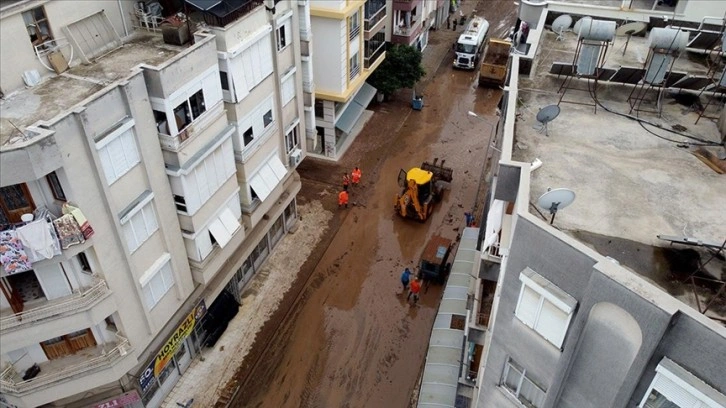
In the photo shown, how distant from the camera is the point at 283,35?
2561 cm

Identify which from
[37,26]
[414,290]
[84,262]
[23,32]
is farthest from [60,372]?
[414,290]

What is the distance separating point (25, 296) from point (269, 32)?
14.1m

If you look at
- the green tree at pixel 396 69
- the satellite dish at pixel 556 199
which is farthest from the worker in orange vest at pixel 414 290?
the green tree at pixel 396 69

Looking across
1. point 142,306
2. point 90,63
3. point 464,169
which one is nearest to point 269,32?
point 90,63

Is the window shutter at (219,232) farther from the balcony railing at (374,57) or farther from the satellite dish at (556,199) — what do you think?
the balcony railing at (374,57)

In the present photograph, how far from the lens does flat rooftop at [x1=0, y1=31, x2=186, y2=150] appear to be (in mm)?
15898

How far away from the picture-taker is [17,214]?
1558cm

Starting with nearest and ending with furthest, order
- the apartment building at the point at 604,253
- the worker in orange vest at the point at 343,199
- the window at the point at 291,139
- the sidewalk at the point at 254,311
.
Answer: the apartment building at the point at 604,253
the sidewalk at the point at 254,311
the window at the point at 291,139
the worker in orange vest at the point at 343,199

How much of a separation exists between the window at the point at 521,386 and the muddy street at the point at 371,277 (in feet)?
37.1

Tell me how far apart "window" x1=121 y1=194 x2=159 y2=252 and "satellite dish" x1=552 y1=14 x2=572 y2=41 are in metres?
16.3

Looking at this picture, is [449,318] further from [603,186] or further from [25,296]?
[25,296]

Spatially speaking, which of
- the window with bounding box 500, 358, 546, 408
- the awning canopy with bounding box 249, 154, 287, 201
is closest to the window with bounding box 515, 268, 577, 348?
the window with bounding box 500, 358, 546, 408

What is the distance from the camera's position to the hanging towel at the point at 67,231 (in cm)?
1553

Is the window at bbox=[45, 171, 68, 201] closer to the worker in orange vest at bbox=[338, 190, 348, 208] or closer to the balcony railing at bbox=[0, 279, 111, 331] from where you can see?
the balcony railing at bbox=[0, 279, 111, 331]
